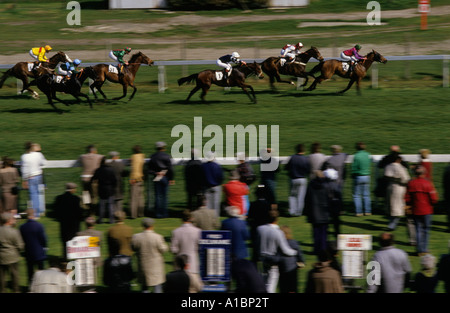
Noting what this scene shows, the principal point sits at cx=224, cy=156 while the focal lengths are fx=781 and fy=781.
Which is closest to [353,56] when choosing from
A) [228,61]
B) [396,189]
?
[228,61]

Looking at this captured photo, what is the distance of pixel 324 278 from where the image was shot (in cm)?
826

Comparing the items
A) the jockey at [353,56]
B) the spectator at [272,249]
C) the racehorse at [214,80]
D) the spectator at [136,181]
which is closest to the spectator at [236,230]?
the spectator at [272,249]

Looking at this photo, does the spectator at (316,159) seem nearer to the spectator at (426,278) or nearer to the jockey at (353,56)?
the spectator at (426,278)

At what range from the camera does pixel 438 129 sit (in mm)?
17609

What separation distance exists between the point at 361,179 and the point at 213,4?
83.0 ft

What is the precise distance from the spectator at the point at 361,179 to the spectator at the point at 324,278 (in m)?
4.61

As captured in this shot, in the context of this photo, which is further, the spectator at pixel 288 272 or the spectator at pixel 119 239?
the spectator at pixel 119 239

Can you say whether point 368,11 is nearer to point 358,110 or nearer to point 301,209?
point 358,110

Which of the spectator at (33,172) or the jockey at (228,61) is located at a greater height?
the jockey at (228,61)

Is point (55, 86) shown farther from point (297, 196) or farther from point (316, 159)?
point (316, 159)

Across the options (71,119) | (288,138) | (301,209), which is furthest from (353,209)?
(71,119)

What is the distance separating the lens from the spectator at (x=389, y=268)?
8758mm

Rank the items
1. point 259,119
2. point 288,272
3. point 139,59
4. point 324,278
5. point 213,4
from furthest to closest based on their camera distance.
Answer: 1. point 213,4
2. point 139,59
3. point 259,119
4. point 288,272
5. point 324,278
